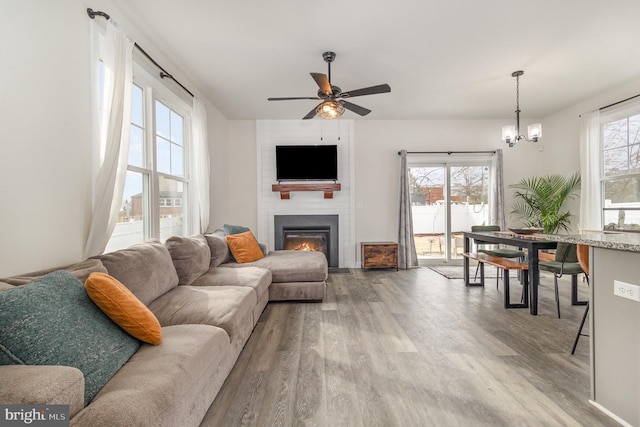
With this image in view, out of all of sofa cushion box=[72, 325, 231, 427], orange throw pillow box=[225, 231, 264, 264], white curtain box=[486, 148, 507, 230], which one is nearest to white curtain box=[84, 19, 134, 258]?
sofa cushion box=[72, 325, 231, 427]

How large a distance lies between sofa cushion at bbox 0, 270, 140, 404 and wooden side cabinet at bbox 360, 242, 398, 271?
4147 mm

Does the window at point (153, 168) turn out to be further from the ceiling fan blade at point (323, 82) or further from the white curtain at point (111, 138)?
the ceiling fan blade at point (323, 82)

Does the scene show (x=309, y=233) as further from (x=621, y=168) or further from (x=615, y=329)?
(x=621, y=168)

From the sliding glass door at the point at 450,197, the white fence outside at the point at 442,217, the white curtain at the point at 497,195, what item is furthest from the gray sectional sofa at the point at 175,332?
the white curtain at the point at 497,195

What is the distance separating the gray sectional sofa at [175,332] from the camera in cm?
95

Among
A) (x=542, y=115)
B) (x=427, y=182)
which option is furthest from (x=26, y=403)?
(x=542, y=115)

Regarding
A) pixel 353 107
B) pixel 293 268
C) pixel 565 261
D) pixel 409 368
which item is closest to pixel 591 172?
pixel 565 261

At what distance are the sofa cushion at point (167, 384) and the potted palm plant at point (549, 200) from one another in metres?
5.44

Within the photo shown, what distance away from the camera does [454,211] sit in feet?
18.6

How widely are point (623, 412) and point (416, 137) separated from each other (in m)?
4.82

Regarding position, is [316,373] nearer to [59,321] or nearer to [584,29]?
[59,321]

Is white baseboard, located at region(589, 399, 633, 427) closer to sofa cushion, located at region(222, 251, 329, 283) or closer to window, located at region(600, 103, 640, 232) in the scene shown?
sofa cushion, located at region(222, 251, 329, 283)

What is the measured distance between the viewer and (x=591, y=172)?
4.46 meters

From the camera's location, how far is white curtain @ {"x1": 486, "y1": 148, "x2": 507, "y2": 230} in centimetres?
537
